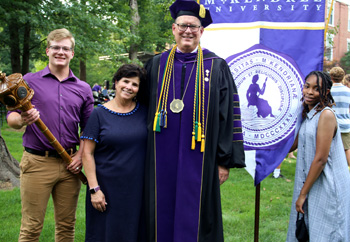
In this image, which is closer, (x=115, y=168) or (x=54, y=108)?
(x=115, y=168)

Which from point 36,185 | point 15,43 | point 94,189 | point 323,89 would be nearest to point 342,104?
point 323,89

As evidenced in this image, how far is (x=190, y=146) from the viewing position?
2.76m

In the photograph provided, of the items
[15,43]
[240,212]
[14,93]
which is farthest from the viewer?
[15,43]

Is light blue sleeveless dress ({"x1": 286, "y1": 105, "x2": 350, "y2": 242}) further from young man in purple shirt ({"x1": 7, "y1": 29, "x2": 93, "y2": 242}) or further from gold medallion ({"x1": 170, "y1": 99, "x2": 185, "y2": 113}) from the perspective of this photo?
young man in purple shirt ({"x1": 7, "y1": 29, "x2": 93, "y2": 242})

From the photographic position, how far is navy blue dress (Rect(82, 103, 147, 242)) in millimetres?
2709

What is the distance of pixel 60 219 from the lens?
2996 mm

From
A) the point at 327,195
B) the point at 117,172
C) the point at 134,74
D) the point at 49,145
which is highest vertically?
the point at 134,74

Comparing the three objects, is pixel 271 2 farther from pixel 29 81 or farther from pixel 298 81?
pixel 29 81

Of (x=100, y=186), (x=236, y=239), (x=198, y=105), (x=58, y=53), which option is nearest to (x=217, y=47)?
(x=198, y=105)

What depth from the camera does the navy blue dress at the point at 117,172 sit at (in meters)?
2.71

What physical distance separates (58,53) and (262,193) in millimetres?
3992

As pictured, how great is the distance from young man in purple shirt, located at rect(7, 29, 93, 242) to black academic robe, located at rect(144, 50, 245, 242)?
712mm

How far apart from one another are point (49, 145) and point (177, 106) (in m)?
1.12

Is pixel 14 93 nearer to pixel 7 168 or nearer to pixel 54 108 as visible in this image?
pixel 54 108
